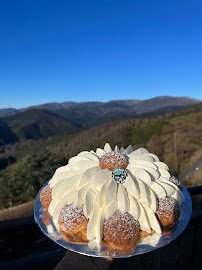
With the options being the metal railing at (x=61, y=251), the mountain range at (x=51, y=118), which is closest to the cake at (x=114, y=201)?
the metal railing at (x=61, y=251)

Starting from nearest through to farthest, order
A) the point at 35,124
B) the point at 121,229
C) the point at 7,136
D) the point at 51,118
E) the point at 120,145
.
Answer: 1. the point at 121,229
2. the point at 120,145
3. the point at 7,136
4. the point at 35,124
5. the point at 51,118

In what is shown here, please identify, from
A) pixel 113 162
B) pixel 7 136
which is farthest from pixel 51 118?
pixel 113 162

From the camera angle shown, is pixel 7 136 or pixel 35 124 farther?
pixel 35 124

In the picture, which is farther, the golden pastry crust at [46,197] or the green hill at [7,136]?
the green hill at [7,136]

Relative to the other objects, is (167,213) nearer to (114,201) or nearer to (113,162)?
(114,201)

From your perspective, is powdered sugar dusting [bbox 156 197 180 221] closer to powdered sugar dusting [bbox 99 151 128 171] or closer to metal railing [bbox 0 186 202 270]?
powdered sugar dusting [bbox 99 151 128 171]

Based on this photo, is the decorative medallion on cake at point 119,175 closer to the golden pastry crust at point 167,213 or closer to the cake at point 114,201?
the cake at point 114,201

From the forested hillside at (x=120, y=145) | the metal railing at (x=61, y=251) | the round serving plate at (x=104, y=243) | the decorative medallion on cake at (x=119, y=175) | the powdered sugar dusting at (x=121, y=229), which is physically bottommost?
the forested hillside at (x=120, y=145)

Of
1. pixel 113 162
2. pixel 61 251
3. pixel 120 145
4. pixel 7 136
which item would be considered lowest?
pixel 7 136

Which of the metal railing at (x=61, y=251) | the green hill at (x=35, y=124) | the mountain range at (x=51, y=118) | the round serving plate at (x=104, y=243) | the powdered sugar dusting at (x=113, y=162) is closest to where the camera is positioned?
the round serving plate at (x=104, y=243)
